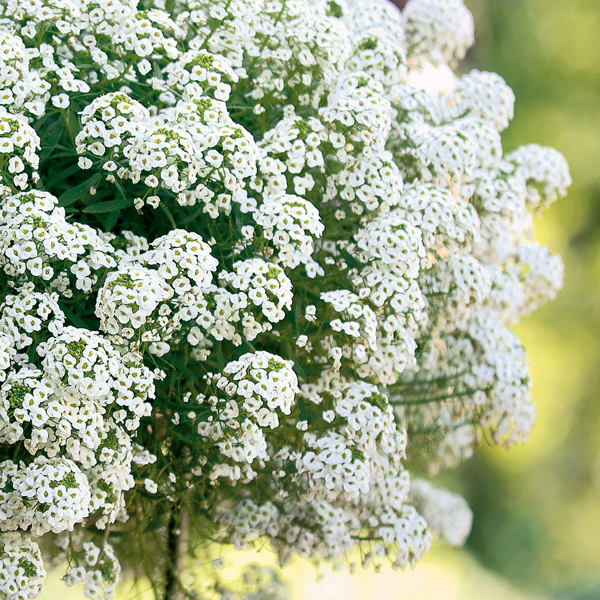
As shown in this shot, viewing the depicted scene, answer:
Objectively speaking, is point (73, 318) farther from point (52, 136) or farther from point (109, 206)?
point (52, 136)

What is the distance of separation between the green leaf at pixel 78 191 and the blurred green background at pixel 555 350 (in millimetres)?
3980

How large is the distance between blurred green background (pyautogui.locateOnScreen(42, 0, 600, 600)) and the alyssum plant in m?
3.35

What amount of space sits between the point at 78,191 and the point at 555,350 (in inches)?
165

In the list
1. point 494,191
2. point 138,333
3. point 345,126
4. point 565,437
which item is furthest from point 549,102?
point 138,333

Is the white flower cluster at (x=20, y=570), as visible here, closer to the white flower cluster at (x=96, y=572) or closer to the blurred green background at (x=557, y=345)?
the white flower cluster at (x=96, y=572)

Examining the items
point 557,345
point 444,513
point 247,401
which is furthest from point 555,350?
point 247,401

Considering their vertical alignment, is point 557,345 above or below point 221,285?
above

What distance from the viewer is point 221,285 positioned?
1292 millimetres

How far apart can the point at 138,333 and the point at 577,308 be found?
4307mm

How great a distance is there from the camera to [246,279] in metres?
1.16

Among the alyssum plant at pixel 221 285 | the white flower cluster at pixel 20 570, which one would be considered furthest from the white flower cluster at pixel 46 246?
the white flower cluster at pixel 20 570

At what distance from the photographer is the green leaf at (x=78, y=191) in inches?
47.9

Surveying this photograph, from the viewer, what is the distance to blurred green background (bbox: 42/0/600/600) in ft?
15.3

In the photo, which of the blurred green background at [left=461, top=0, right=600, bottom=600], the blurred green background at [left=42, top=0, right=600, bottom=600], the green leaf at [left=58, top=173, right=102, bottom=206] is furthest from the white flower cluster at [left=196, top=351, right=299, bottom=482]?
the blurred green background at [left=461, top=0, right=600, bottom=600]
